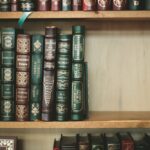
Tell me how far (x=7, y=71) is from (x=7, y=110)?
0.43 feet

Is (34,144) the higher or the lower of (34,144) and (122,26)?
the lower

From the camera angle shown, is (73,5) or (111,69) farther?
(111,69)

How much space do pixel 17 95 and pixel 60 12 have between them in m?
0.31

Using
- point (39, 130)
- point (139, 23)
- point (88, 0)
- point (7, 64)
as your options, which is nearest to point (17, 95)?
point (7, 64)

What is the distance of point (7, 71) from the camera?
1.06m

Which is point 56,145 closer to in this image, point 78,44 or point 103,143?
point 103,143

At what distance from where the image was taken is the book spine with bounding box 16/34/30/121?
3.50 ft

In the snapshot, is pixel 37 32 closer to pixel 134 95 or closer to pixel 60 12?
pixel 60 12

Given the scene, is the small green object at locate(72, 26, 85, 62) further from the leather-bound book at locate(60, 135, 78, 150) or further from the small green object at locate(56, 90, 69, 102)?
the leather-bound book at locate(60, 135, 78, 150)

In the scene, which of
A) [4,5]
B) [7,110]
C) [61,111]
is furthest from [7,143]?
[4,5]

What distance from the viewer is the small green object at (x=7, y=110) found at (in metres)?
1.07

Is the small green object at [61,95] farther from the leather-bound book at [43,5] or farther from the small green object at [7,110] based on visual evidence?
the leather-bound book at [43,5]

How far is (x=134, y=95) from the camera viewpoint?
127 centimetres

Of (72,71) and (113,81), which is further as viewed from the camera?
(113,81)
